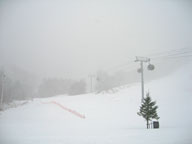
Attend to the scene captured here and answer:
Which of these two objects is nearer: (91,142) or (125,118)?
(91,142)

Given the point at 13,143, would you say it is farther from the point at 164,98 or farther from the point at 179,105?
the point at 164,98

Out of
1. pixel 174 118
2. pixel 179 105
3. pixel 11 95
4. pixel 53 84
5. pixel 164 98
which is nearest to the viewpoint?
pixel 174 118

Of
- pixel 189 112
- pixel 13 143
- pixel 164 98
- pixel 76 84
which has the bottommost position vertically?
pixel 13 143

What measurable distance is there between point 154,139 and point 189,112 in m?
17.9

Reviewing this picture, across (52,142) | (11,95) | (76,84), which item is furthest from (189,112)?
(76,84)

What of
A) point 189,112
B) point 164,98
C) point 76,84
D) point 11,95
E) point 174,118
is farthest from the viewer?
point 76,84

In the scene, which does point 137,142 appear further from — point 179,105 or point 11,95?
point 11,95

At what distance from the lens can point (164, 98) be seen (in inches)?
1264

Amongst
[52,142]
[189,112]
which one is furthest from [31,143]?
[189,112]

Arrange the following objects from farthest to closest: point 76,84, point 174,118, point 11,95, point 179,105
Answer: point 76,84
point 11,95
point 179,105
point 174,118

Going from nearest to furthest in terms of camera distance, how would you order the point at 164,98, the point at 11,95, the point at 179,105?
1. the point at 179,105
2. the point at 164,98
3. the point at 11,95

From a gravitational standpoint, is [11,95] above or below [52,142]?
above

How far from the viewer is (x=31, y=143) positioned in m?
8.55

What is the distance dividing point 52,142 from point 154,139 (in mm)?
6527
